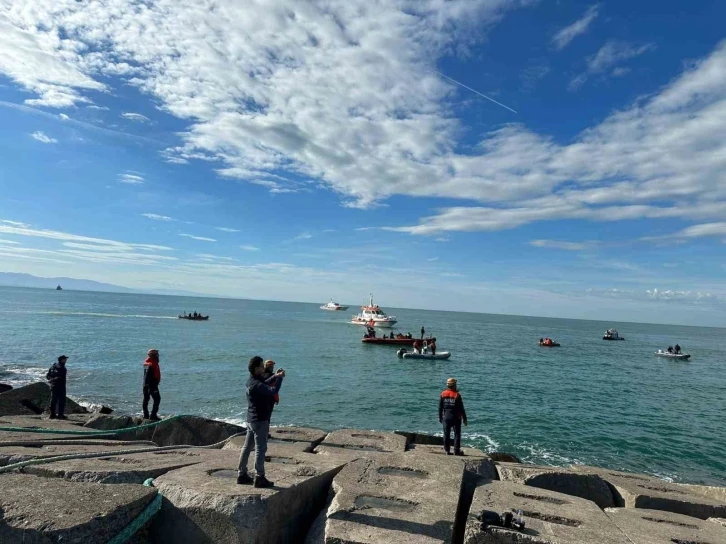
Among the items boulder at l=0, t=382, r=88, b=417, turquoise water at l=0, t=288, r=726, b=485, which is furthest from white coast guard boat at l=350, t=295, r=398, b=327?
boulder at l=0, t=382, r=88, b=417

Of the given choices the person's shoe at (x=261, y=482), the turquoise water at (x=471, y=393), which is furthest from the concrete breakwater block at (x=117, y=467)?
the turquoise water at (x=471, y=393)

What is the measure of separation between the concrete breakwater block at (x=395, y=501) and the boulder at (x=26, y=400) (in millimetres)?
12384

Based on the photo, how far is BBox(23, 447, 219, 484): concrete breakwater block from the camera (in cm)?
553

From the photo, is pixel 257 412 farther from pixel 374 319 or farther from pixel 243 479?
pixel 374 319

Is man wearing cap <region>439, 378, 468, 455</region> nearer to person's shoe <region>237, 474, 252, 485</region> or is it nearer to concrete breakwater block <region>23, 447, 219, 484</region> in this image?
concrete breakwater block <region>23, 447, 219, 484</region>

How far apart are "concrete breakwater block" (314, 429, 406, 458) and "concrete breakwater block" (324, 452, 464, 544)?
148 centimetres

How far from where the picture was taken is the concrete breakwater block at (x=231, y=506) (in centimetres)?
457

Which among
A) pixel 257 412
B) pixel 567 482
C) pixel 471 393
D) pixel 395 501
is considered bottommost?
pixel 471 393

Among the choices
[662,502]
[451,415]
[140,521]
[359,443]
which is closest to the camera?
[140,521]

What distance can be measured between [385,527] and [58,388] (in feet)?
36.9

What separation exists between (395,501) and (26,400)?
14061 millimetres

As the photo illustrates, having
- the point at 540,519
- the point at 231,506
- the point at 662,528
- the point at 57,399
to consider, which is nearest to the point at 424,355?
the point at 57,399

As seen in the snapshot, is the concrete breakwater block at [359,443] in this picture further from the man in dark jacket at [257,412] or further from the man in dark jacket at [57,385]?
the man in dark jacket at [57,385]

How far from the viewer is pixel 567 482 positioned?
25.9 feet
